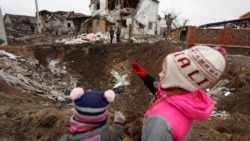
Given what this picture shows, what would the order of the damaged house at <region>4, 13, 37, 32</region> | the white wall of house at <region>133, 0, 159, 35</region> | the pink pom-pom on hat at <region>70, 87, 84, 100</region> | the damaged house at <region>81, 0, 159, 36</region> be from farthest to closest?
the damaged house at <region>4, 13, 37, 32</region>, the white wall of house at <region>133, 0, 159, 35</region>, the damaged house at <region>81, 0, 159, 36</region>, the pink pom-pom on hat at <region>70, 87, 84, 100</region>

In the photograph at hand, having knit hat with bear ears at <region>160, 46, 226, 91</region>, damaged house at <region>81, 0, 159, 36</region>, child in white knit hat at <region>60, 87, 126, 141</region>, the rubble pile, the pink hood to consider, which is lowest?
the rubble pile

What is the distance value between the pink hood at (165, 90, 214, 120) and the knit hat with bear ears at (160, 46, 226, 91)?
0.16 ft

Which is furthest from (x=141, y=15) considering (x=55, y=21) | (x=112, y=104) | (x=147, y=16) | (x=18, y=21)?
(x=18, y=21)

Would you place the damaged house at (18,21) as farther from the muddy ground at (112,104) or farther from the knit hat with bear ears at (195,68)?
A: the knit hat with bear ears at (195,68)

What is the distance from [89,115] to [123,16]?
990 inches

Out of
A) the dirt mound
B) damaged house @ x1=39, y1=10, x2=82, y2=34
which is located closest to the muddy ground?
the dirt mound

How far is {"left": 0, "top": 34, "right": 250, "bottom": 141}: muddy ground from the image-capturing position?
3.63 meters

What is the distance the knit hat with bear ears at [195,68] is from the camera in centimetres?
131

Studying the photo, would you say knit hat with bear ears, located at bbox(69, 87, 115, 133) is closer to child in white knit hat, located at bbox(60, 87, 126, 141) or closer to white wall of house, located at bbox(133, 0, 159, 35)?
child in white knit hat, located at bbox(60, 87, 126, 141)

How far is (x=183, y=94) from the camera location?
135cm

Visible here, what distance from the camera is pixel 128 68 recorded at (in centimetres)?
1202

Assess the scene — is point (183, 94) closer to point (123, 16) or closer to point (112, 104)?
point (112, 104)

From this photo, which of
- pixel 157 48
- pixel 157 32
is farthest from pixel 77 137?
pixel 157 32

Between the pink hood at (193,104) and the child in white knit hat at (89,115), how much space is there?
50cm
